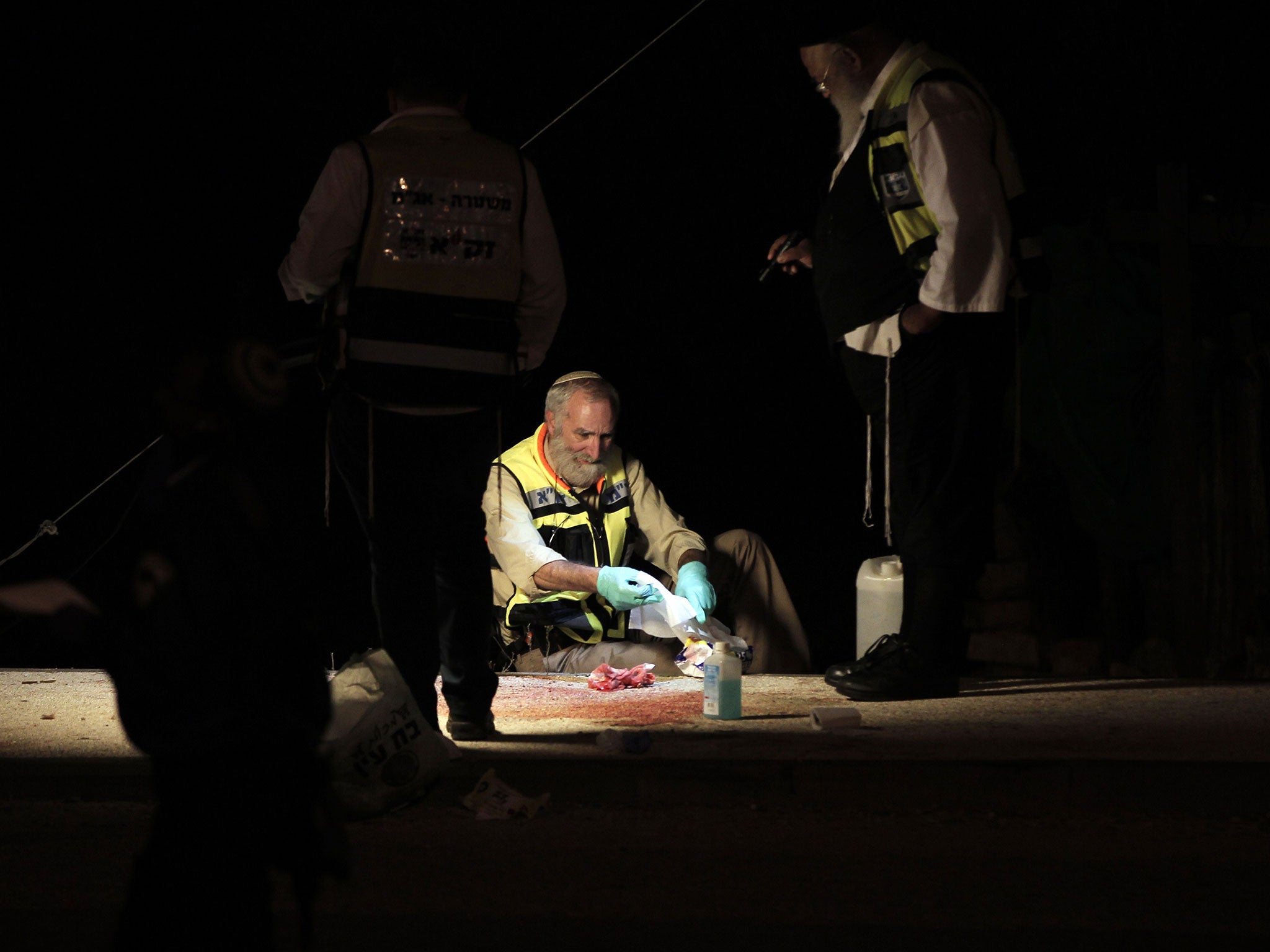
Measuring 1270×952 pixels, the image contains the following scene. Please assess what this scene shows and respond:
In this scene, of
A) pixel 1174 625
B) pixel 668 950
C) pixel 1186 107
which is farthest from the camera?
pixel 1186 107

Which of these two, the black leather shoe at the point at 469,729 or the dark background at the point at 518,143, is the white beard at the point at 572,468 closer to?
the dark background at the point at 518,143

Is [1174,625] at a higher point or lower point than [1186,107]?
lower

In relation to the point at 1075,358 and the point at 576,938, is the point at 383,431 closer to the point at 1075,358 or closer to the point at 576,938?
the point at 576,938

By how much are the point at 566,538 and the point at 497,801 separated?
8.82 feet

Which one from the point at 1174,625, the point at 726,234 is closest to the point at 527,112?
the point at 726,234

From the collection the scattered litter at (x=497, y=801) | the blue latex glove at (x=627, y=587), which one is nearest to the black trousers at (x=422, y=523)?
the scattered litter at (x=497, y=801)

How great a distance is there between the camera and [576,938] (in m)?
2.70

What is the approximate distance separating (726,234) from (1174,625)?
406 cm

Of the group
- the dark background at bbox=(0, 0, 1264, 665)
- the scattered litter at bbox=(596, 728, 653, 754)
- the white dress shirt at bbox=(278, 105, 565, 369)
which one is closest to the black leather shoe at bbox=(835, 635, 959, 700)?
the scattered litter at bbox=(596, 728, 653, 754)

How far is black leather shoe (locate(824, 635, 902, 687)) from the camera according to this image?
4.77 meters

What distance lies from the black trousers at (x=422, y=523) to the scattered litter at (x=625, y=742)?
42cm

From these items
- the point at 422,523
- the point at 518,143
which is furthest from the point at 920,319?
the point at 518,143

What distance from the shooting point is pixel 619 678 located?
542 cm

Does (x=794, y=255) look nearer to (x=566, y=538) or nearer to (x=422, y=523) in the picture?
(x=422, y=523)
